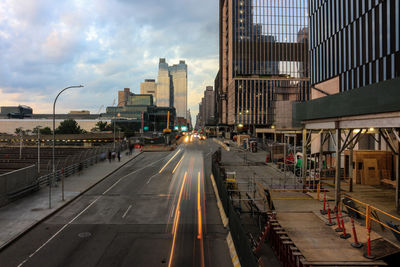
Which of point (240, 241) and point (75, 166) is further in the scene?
point (75, 166)

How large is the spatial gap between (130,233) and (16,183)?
11438mm

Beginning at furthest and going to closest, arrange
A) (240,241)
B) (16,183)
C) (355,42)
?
(355,42), (16,183), (240,241)

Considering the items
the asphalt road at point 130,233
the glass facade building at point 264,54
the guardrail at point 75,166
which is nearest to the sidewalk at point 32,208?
the asphalt road at point 130,233

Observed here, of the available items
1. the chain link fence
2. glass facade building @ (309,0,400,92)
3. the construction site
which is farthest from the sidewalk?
glass facade building @ (309,0,400,92)

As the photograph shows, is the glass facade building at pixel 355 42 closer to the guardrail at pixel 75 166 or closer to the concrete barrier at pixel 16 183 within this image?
the guardrail at pixel 75 166

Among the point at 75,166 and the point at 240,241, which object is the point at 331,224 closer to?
the point at 240,241

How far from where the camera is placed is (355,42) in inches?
1196

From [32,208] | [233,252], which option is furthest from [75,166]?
[233,252]

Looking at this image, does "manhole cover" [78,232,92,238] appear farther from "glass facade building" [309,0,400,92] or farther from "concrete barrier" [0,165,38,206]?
"glass facade building" [309,0,400,92]

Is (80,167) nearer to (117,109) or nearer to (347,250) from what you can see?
(347,250)

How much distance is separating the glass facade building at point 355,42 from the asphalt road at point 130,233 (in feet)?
81.9

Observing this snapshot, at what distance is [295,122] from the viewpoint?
1780cm

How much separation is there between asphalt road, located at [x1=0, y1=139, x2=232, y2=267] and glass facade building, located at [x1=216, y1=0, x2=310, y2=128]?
9455cm

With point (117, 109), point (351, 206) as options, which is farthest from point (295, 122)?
point (117, 109)
